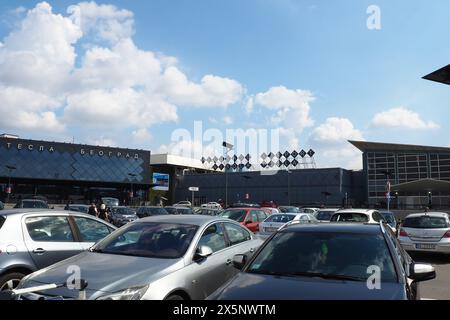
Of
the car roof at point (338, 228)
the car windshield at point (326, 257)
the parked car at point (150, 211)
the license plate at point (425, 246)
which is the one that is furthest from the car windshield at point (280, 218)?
the car windshield at point (326, 257)

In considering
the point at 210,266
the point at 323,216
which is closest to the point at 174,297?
the point at 210,266

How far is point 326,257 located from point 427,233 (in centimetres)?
1023

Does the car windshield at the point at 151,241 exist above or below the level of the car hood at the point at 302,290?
above

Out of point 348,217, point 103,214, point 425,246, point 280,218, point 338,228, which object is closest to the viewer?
point 338,228

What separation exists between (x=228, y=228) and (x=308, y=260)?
8.61 ft

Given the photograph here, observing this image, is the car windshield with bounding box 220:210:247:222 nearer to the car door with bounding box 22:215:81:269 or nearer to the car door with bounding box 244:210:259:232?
the car door with bounding box 244:210:259:232

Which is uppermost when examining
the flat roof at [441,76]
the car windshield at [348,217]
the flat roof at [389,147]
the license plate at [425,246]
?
the flat roof at [389,147]

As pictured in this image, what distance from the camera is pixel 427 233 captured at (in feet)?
44.6

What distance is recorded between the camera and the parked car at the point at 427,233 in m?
13.4

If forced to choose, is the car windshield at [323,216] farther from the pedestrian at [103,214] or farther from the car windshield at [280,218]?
the pedestrian at [103,214]

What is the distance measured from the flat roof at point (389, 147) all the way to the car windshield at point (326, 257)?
67.3 metres

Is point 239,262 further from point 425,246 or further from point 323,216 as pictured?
point 323,216
